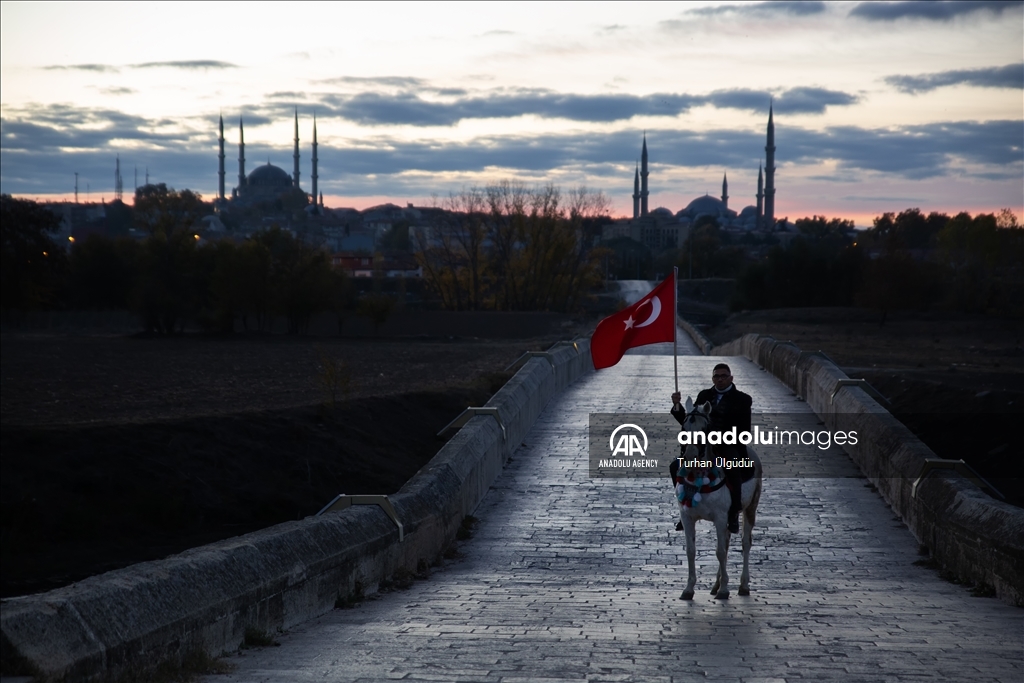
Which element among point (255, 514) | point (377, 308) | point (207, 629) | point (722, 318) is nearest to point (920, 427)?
point (255, 514)

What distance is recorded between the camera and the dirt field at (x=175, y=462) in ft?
56.5

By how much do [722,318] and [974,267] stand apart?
112ft

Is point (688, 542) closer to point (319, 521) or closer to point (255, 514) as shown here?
point (319, 521)

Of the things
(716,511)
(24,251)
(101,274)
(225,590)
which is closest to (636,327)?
(716,511)

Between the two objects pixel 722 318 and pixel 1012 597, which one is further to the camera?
pixel 722 318

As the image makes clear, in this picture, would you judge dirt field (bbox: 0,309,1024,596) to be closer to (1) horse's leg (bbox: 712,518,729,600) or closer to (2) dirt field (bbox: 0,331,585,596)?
(2) dirt field (bbox: 0,331,585,596)

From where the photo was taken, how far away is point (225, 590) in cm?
717

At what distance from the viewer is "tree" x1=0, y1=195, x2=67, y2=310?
178ft

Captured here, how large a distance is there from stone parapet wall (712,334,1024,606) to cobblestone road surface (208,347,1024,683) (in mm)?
256

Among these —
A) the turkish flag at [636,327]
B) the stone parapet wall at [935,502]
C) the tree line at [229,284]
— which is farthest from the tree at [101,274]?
the turkish flag at [636,327]

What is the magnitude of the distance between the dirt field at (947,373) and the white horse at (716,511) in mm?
8053

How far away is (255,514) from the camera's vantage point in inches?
755

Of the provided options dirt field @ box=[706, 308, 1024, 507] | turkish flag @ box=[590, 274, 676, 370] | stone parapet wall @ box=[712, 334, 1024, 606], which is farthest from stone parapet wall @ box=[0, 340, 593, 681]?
dirt field @ box=[706, 308, 1024, 507]

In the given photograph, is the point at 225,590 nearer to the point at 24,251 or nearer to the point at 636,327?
the point at 636,327
